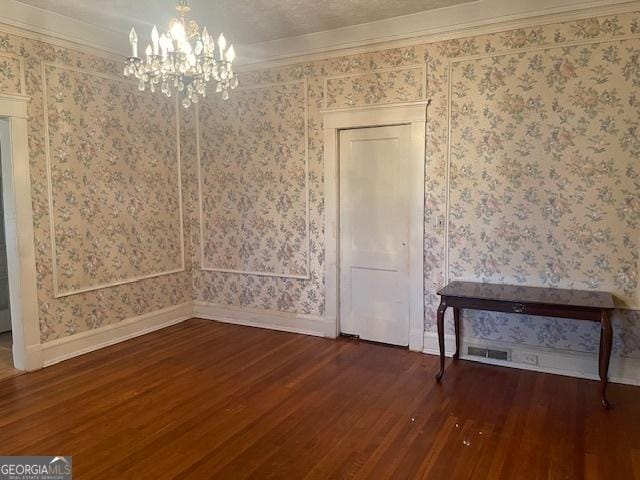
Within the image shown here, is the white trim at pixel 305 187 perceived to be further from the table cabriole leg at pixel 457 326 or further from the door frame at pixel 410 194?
the table cabriole leg at pixel 457 326

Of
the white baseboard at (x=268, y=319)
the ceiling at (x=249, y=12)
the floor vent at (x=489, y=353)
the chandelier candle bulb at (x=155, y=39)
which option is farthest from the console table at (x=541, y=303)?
the chandelier candle bulb at (x=155, y=39)

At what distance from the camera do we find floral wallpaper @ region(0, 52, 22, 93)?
3.58m

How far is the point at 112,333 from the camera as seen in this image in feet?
14.8

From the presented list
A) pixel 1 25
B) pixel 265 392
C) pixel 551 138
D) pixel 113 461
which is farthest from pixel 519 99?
pixel 1 25

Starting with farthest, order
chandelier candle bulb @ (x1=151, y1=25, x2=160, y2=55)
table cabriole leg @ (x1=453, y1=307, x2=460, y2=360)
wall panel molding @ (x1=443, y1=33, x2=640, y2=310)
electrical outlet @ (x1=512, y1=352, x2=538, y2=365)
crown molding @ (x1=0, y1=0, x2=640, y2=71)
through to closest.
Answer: table cabriole leg @ (x1=453, y1=307, x2=460, y2=360) → electrical outlet @ (x1=512, y1=352, x2=538, y2=365) → crown molding @ (x1=0, y1=0, x2=640, y2=71) → wall panel molding @ (x1=443, y1=33, x2=640, y2=310) → chandelier candle bulb @ (x1=151, y1=25, x2=160, y2=55)

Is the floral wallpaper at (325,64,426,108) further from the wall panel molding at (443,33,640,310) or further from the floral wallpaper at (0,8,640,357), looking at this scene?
the wall panel molding at (443,33,640,310)

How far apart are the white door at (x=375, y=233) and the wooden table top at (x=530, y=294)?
68cm

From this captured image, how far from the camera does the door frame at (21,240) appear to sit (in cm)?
369

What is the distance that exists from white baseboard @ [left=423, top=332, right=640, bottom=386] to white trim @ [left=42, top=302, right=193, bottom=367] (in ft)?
9.84

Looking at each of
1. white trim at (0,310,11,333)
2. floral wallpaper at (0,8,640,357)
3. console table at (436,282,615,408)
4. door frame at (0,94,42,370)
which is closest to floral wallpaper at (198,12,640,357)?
floral wallpaper at (0,8,640,357)

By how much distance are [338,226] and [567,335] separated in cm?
218

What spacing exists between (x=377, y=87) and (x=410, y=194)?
41.2 inches

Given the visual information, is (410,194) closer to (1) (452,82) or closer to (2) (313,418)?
(1) (452,82)

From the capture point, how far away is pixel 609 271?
349cm
